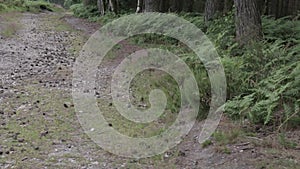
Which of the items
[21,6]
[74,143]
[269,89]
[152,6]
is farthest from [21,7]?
[269,89]

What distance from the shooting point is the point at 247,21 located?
27.1 feet

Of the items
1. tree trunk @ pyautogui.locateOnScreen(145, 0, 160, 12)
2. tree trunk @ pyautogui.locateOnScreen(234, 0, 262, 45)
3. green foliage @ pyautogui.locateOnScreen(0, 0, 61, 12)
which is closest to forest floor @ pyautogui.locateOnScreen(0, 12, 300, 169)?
tree trunk @ pyautogui.locateOnScreen(234, 0, 262, 45)

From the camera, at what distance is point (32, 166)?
4.45 metres

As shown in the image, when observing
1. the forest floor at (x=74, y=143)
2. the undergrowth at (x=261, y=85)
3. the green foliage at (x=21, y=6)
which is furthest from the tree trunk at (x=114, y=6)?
the undergrowth at (x=261, y=85)

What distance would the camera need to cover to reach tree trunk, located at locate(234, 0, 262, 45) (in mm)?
8062

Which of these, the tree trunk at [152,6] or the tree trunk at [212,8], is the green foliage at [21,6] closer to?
the tree trunk at [152,6]

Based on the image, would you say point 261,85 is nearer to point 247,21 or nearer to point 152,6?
point 247,21

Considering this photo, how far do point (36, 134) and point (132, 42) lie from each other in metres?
8.18

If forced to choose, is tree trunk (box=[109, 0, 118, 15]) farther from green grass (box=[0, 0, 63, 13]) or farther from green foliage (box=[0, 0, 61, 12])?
green foliage (box=[0, 0, 61, 12])

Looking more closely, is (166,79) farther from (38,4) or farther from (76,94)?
(38,4)

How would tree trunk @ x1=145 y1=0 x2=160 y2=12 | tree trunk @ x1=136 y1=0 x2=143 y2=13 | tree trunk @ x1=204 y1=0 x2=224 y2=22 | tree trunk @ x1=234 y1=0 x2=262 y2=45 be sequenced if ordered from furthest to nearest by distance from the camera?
tree trunk @ x1=136 y1=0 x2=143 y2=13
tree trunk @ x1=145 y1=0 x2=160 y2=12
tree trunk @ x1=204 y1=0 x2=224 y2=22
tree trunk @ x1=234 y1=0 x2=262 y2=45

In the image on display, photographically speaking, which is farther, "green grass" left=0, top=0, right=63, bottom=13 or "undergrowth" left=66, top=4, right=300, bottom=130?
"green grass" left=0, top=0, right=63, bottom=13

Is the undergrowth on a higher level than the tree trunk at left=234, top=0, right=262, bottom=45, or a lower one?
lower

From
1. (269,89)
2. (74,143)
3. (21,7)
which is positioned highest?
(21,7)
